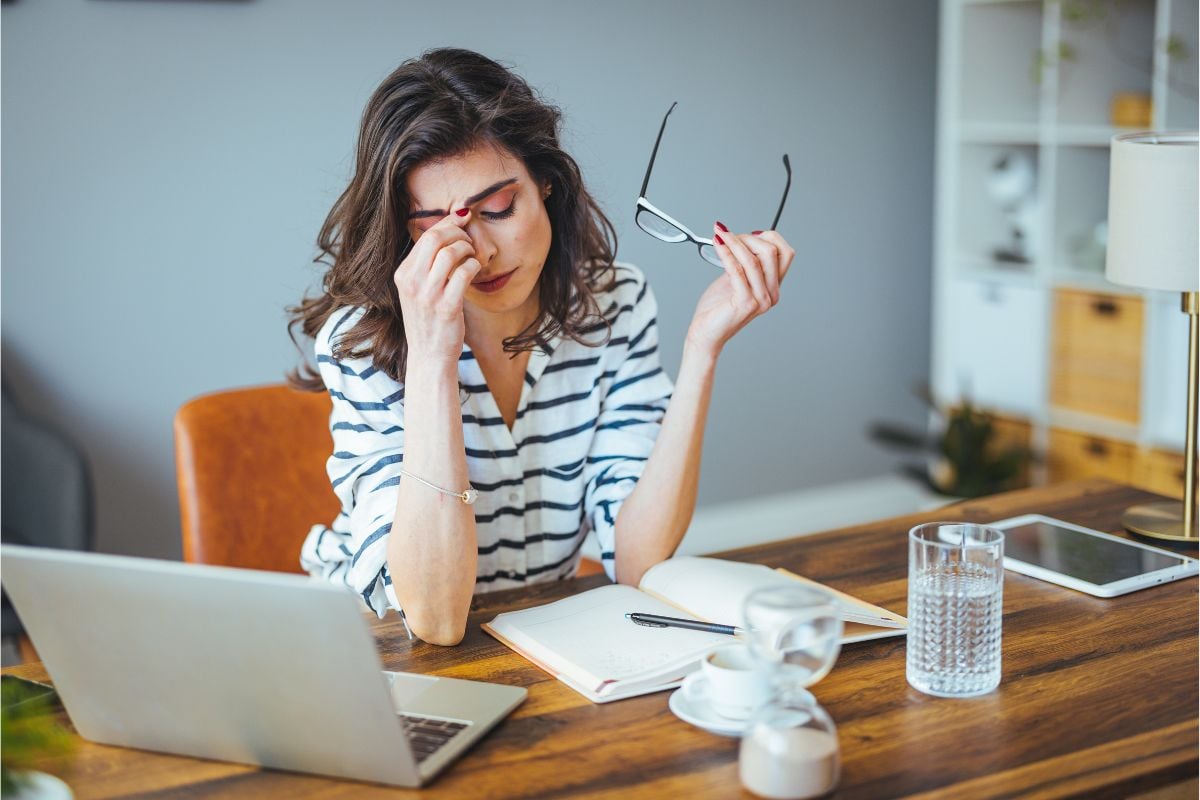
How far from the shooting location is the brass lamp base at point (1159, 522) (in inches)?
63.7

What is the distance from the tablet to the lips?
2.28 feet

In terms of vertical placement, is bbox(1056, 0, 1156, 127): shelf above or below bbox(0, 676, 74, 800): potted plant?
above

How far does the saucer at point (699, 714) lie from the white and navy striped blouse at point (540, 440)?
49 cm

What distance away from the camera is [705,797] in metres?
0.98

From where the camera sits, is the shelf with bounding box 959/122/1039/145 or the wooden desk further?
the shelf with bounding box 959/122/1039/145

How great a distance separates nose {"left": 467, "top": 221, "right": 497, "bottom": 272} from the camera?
1485 millimetres

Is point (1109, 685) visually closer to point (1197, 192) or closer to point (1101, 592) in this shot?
point (1101, 592)

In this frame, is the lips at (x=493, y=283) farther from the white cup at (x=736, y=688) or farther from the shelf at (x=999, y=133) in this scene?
the shelf at (x=999, y=133)

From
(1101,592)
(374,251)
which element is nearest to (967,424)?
(1101,592)

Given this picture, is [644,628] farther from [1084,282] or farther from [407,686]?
[1084,282]

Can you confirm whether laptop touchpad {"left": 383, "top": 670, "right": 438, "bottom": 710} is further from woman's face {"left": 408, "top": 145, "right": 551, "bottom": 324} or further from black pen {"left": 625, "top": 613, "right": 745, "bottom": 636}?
woman's face {"left": 408, "top": 145, "right": 551, "bottom": 324}

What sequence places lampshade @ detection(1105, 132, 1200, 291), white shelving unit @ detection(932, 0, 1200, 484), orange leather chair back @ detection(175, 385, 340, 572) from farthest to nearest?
white shelving unit @ detection(932, 0, 1200, 484) < orange leather chair back @ detection(175, 385, 340, 572) < lampshade @ detection(1105, 132, 1200, 291)

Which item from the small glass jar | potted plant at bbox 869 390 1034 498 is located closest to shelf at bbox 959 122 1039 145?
potted plant at bbox 869 390 1034 498

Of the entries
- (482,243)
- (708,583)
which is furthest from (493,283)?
(708,583)
